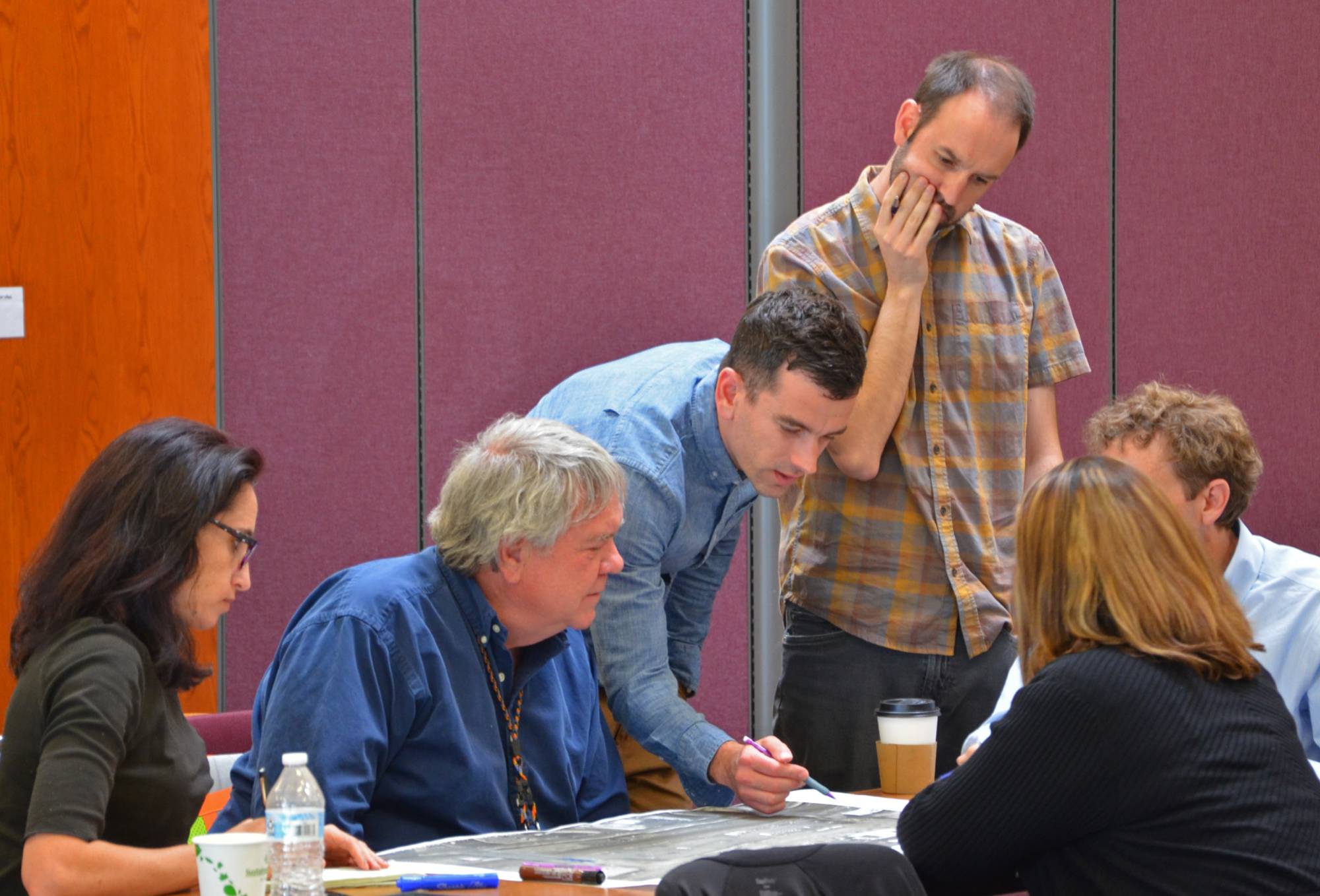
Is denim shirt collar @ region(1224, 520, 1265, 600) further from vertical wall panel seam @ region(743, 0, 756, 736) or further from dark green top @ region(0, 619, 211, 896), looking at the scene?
vertical wall panel seam @ region(743, 0, 756, 736)

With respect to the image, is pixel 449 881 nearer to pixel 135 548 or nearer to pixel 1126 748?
pixel 135 548

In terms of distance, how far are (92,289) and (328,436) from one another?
2.20 feet

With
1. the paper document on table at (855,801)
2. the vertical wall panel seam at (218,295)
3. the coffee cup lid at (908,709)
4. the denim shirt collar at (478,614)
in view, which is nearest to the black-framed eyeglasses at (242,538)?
the denim shirt collar at (478,614)

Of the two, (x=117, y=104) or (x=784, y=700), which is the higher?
(x=117, y=104)

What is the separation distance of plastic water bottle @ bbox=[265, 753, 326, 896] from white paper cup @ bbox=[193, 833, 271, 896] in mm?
12

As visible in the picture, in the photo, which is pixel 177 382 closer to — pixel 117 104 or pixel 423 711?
pixel 117 104

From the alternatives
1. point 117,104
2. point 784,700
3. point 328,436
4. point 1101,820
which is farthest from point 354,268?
point 1101,820

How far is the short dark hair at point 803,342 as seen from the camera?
232 cm

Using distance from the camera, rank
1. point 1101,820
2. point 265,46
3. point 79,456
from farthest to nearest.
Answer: point 265,46 → point 79,456 → point 1101,820

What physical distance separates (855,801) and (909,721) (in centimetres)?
16

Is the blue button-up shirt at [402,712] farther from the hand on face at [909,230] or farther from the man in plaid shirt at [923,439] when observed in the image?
the hand on face at [909,230]

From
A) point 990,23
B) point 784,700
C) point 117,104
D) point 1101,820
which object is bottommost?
point 784,700

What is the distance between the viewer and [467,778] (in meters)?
1.96

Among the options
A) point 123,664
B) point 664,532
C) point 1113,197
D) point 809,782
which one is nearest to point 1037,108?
point 1113,197
